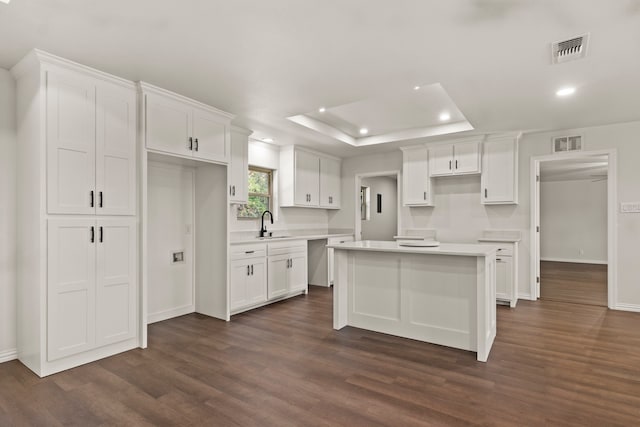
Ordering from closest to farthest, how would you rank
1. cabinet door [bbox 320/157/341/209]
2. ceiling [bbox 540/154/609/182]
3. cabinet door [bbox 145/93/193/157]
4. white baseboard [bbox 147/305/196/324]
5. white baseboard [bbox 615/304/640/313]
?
cabinet door [bbox 145/93/193/157]
white baseboard [bbox 147/305/196/324]
white baseboard [bbox 615/304/640/313]
cabinet door [bbox 320/157/341/209]
ceiling [bbox 540/154/609/182]

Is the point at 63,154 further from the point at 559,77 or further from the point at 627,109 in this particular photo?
the point at 627,109

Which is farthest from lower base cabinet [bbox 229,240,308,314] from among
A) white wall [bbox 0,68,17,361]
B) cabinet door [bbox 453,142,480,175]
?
cabinet door [bbox 453,142,480,175]

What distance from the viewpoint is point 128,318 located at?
319cm

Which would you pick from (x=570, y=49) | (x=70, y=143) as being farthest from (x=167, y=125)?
(x=570, y=49)

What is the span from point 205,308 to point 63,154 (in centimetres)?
238

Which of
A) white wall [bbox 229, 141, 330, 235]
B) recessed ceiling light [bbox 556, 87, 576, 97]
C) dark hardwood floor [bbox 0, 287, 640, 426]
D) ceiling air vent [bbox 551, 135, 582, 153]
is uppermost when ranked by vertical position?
recessed ceiling light [bbox 556, 87, 576, 97]

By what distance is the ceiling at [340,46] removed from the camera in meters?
2.16

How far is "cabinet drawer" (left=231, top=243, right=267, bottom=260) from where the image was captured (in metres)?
4.30

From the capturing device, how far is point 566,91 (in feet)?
11.5

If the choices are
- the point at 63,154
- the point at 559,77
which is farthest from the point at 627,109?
the point at 63,154

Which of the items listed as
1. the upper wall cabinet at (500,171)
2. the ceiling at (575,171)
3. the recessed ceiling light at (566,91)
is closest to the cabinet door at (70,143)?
the recessed ceiling light at (566,91)

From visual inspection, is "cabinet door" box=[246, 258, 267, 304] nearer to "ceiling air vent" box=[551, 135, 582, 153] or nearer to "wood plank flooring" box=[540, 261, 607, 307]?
"wood plank flooring" box=[540, 261, 607, 307]

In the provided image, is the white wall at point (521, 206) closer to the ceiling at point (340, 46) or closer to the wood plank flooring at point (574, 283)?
the wood plank flooring at point (574, 283)

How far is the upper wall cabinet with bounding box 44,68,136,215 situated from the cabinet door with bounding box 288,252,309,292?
2580 mm
